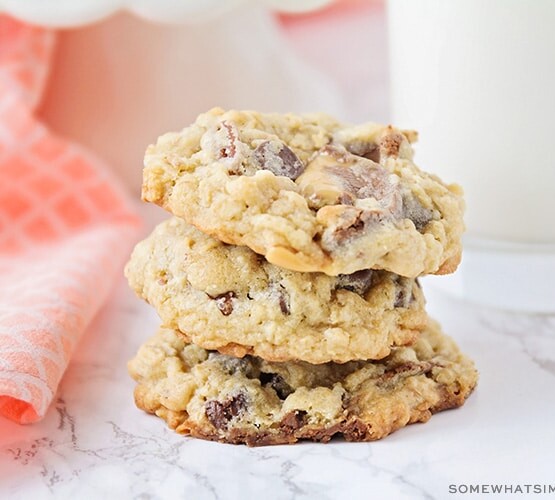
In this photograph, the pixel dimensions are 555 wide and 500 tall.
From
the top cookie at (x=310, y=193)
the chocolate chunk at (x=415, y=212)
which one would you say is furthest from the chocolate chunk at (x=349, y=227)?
the chocolate chunk at (x=415, y=212)

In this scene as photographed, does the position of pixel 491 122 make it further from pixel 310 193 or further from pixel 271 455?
pixel 271 455

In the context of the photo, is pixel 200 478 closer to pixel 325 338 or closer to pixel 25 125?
pixel 325 338

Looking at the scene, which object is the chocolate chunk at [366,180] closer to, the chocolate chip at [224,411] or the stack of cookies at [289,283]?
the stack of cookies at [289,283]

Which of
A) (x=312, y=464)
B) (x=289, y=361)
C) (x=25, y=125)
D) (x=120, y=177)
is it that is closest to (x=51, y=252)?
(x=25, y=125)

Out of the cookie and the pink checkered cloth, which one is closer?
the cookie

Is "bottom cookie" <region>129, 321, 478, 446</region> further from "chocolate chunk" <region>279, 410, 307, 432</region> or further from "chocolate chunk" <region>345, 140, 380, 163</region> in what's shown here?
"chocolate chunk" <region>345, 140, 380, 163</region>

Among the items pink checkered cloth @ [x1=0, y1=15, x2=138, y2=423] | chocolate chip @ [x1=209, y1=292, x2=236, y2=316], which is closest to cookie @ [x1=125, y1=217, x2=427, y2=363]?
chocolate chip @ [x1=209, y1=292, x2=236, y2=316]

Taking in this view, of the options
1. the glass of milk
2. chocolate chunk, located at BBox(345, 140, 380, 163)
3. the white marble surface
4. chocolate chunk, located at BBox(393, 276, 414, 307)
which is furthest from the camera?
the glass of milk
